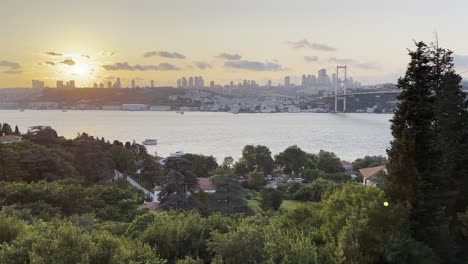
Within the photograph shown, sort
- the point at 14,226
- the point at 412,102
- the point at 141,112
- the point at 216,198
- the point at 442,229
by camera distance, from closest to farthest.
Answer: the point at 14,226 → the point at 442,229 → the point at 412,102 → the point at 216,198 → the point at 141,112

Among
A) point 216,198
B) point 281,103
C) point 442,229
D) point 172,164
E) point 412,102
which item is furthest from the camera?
point 281,103

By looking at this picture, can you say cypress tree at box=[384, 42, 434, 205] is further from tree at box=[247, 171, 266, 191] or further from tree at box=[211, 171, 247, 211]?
tree at box=[247, 171, 266, 191]

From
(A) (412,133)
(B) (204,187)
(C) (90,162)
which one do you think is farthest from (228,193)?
(A) (412,133)

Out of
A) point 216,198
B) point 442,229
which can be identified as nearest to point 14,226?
point 442,229

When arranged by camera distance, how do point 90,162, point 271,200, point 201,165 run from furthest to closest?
point 201,165, point 90,162, point 271,200

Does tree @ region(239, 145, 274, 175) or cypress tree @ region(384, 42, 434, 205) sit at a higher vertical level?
cypress tree @ region(384, 42, 434, 205)

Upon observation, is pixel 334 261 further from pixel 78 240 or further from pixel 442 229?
pixel 78 240

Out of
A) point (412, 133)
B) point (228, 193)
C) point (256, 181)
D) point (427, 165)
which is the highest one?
point (412, 133)

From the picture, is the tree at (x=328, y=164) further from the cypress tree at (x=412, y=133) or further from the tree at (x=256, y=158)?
the cypress tree at (x=412, y=133)

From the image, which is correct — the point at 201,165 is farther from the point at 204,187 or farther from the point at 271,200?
the point at 271,200

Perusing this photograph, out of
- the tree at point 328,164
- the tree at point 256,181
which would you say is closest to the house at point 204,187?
the tree at point 256,181

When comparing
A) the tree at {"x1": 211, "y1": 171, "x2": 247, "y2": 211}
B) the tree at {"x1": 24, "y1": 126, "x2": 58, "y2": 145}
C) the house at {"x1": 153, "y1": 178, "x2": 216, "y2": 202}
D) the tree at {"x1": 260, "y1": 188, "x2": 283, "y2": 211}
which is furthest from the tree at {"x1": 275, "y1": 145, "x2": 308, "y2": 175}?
the tree at {"x1": 24, "y1": 126, "x2": 58, "y2": 145}
